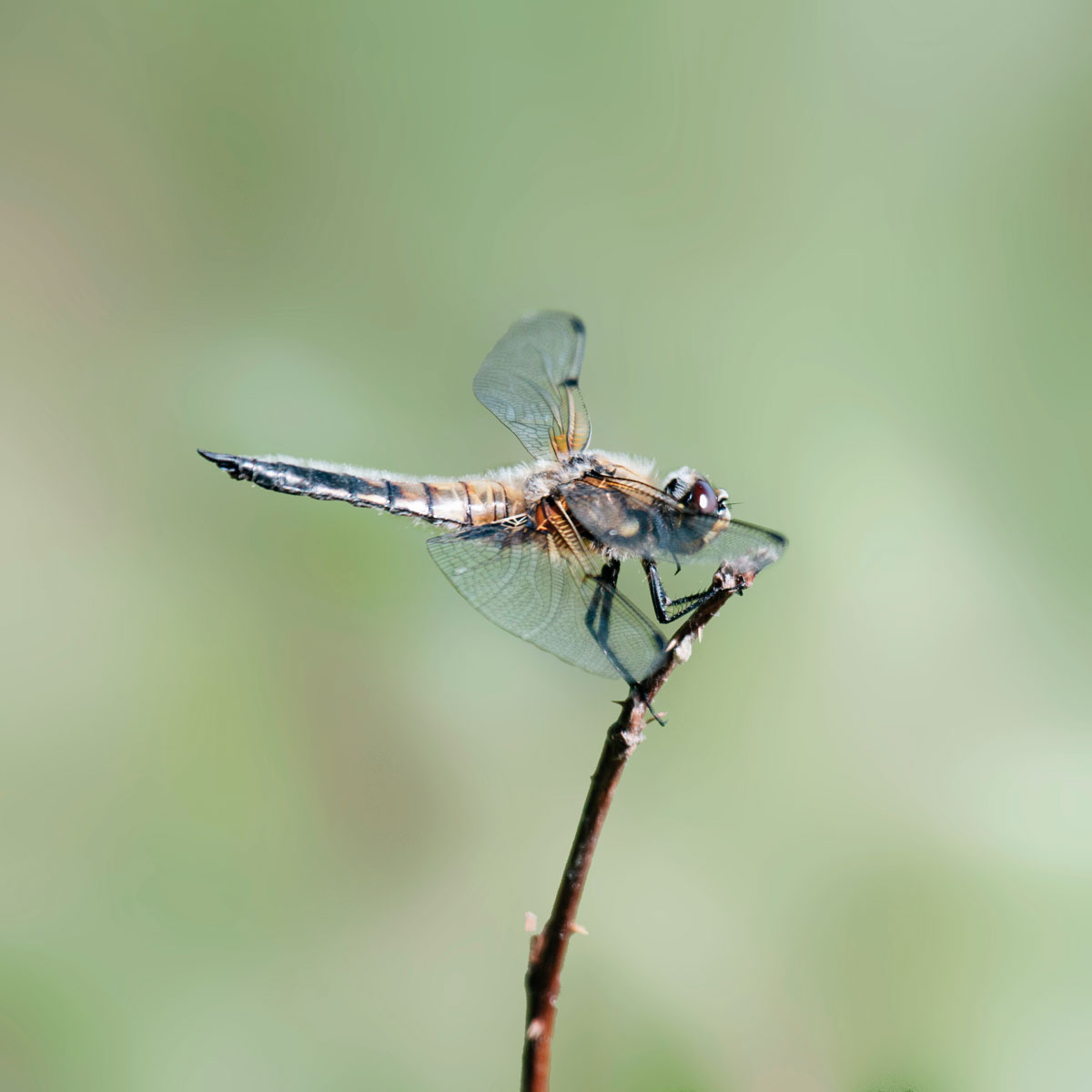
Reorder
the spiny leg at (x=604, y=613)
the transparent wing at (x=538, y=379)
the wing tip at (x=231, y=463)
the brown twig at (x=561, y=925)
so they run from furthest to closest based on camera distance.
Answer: the transparent wing at (x=538, y=379)
the wing tip at (x=231, y=463)
the spiny leg at (x=604, y=613)
the brown twig at (x=561, y=925)

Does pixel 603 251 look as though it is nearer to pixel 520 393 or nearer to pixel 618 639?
pixel 520 393

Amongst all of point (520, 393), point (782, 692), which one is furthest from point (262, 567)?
point (782, 692)

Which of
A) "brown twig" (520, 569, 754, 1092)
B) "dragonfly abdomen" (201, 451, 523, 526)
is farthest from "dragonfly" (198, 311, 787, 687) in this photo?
"brown twig" (520, 569, 754, 1092)

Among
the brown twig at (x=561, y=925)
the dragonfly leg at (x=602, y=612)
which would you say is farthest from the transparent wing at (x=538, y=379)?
the brown twig at (x=561, y=925)

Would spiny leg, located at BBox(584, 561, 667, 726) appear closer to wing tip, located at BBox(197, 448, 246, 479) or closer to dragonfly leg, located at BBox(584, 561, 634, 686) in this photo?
dragonfly leg, located at BBox(584, 561, 634, 686)

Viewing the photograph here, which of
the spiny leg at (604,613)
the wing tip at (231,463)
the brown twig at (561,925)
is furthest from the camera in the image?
the wing tip at (231,463)

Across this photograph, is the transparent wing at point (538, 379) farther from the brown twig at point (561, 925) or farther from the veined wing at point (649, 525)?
the brown twig at point (561, 925)
